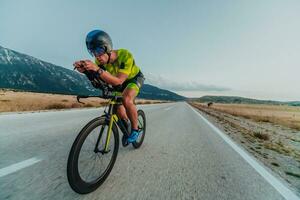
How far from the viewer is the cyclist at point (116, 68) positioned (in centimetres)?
273

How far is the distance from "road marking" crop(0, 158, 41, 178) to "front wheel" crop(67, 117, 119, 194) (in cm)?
103

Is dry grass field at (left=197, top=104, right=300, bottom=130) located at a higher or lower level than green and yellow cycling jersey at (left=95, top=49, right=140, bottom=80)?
lower

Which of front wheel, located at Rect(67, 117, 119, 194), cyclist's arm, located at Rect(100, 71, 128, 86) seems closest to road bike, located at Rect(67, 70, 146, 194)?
front wheel, located at Rect(67, 117, 119, 194)

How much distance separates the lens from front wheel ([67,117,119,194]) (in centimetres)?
233

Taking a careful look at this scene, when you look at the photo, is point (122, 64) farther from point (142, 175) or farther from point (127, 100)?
point (142, 175)

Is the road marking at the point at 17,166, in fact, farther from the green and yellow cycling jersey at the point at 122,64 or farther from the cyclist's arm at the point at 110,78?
the green and yellow cycling jersey at the point at 122,64

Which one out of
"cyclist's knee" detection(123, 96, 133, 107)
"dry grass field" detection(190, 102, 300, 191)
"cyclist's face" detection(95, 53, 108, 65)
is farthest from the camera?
"dry grass field" detection(190, 102, 300, 191)

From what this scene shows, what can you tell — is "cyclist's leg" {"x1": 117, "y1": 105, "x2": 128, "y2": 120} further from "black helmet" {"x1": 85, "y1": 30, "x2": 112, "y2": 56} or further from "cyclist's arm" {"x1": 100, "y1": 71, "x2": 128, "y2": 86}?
"black helmet" {"x1": 85, "y1": 30, "x2": 112, "y2": 56}

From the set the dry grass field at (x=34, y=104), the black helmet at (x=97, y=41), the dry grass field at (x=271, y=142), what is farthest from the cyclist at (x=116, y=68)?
the dry grass field at (x=34, y=104)

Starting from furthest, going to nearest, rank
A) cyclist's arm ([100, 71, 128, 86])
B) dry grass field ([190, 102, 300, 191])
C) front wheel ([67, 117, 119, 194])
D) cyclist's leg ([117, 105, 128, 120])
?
dry grass field ([190, 102, 300, 191]) → cyclist's leg ([117, 105, 128, 120]) → cyclist's arm ([100, 71, 128, 86]) → front wheel ([67, 117, 119, 194])

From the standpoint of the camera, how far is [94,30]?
3.04 metres

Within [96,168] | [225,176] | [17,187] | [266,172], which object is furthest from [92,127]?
[266,172]

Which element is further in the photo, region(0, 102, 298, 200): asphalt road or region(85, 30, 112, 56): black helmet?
region(85, 30, 112, 56): black helmet

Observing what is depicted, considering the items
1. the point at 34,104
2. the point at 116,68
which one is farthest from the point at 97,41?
the point at 34,104
